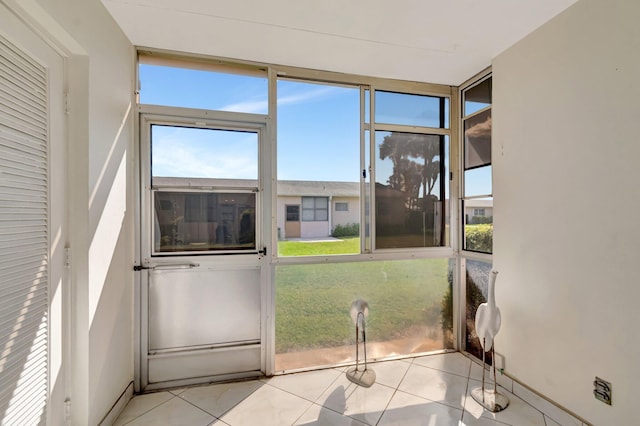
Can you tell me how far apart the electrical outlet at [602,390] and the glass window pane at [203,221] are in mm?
2454

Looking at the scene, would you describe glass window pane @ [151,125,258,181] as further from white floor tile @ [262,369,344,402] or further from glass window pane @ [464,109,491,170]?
glass window pane @ [464,109,491,170]

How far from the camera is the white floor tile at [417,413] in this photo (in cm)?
191

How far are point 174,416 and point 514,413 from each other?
2345 mm

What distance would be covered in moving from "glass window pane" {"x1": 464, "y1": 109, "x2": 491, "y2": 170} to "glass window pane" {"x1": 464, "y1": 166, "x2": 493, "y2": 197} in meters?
0.06

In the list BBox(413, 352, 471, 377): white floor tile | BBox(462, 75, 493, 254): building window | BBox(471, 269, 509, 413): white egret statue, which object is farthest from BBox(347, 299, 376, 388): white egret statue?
BBox(462, 75, 493, 254): building window

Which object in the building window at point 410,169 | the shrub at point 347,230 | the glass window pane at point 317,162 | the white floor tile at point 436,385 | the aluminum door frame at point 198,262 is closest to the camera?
the white floor tile at point 436,385

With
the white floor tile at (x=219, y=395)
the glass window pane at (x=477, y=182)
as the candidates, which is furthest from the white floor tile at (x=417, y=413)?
the glass window pane at (x=477, y=182)

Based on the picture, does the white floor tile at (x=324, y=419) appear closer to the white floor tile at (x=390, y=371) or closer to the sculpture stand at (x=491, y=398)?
the white floor tile at (x=390, y=371)

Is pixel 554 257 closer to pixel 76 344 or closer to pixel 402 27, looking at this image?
pixel 402 27

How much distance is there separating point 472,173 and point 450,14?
145 cm

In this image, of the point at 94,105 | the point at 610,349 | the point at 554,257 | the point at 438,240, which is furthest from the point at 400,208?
the point at 94,105

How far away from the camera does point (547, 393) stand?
195 centimetres

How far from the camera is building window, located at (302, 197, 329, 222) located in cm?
258

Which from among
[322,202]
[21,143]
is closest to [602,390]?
[322,202]
